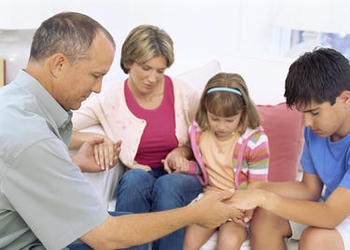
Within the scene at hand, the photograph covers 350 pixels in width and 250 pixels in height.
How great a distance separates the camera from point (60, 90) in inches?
51.3

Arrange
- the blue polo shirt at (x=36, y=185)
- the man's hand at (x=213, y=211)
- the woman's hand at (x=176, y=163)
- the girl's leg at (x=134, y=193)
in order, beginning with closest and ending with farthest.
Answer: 1. the blue polo shirt at (x=36, y=185)
2. the man's hand at (x=213, y=211)
3. the girl's leg at (x=134, y=193)
4. the woman's hand at (x=176, y=163)

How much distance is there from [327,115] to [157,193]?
655 millimetres

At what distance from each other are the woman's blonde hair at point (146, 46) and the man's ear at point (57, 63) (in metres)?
0.62

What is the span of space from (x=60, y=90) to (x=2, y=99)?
5.6 inches

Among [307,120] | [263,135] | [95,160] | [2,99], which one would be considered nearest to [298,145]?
[263,135]

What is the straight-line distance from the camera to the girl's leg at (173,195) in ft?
5.55

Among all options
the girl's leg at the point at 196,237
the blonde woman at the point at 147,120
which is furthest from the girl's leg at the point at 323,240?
the blonde woman at the point at 147,120

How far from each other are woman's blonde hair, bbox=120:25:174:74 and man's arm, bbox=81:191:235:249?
0.64 m

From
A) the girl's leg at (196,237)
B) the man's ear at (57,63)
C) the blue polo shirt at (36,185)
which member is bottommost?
the girl's leg at (196,237)

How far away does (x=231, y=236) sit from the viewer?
1618 mm

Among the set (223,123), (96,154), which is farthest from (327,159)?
(96,154)

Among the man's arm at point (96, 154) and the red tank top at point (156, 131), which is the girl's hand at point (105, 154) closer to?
the man's arm at point (96, 154)

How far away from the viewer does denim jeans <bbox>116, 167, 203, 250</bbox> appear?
1.74 m

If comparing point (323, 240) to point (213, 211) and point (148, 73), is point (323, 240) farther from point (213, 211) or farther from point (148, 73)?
point (148, 73)
